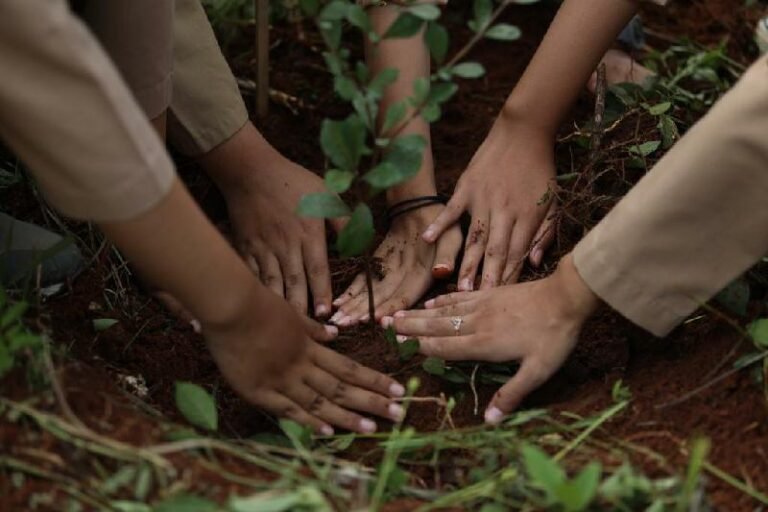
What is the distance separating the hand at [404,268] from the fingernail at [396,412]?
0.83 feet

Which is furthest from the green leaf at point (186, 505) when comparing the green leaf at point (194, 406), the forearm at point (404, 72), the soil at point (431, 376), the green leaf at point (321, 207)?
the forearm at point (404, 72)

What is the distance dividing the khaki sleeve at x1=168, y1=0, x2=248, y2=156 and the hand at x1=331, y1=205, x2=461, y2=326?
1.10 feet

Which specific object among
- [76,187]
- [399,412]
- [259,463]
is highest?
[76,187]

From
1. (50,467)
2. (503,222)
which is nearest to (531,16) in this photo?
(503,222)

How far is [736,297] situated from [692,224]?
205mm

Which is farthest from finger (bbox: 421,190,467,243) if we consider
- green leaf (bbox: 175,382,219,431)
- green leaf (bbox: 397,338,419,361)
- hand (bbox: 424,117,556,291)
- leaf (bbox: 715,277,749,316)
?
green leaf (bbox: 175,382,219,431)

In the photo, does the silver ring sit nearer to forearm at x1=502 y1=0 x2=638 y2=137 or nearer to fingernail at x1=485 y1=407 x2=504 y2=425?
fingernail at x1=485 y1=407 x2=504 y2=425

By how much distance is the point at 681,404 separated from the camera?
1512 millimetres

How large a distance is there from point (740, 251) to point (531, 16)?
115 centimetres

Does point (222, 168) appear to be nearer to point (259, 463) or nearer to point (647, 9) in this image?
point (259, 463)

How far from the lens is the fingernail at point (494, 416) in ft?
5.14

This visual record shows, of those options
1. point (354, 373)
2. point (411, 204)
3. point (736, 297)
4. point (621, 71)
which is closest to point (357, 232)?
point (354, 373)

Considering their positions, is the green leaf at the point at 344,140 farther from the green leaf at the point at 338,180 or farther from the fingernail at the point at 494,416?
the fingernail at the point at 494,416

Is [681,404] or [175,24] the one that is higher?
[175,24]
